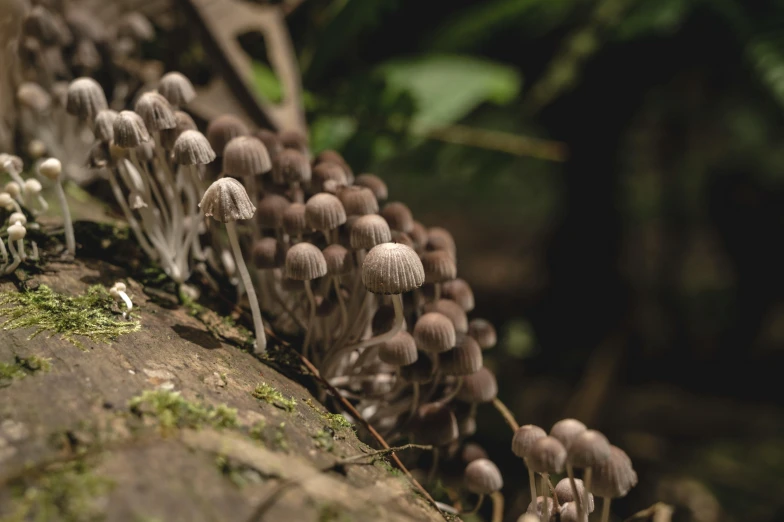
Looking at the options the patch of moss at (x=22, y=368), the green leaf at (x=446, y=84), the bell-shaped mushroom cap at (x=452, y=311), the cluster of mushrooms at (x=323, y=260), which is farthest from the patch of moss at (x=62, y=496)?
the green leaf at (x=446, y=84)

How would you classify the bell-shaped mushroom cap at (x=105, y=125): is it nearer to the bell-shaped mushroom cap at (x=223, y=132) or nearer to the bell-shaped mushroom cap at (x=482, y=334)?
the bell-shaped mushroom cap at (x=223, y=132)

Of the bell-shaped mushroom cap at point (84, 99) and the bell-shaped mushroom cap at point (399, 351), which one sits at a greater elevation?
the bell-shaped mushroom cap at point (84, 99)

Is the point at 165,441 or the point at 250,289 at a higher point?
the point at 250,289

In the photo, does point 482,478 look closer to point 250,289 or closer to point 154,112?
point 250,289

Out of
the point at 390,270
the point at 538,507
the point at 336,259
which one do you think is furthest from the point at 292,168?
the point at 538,507

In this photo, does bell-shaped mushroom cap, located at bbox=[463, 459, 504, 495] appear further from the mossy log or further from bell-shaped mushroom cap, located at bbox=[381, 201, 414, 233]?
bell-shaped mushroom cap, located at bbox=[381, 201, 414, 233]

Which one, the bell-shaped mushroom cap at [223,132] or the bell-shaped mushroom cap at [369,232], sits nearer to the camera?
the bell-shaped mushroom cap at [369,232]

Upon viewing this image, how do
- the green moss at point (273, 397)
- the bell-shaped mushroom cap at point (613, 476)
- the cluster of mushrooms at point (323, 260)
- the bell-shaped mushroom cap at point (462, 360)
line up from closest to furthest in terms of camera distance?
the bell-shaped mushroom cap at point (613, 476), the green moss at point (273, 397), the cluster of mushrooms at point (323, 260), the bell-shaped mushroom cap at point (462, 360)
